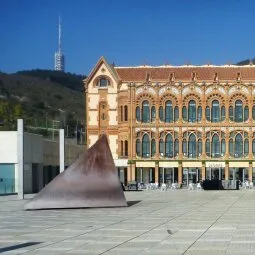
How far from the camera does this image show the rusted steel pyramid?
3612cm

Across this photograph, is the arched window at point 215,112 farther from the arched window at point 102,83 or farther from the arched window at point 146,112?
the arched window at point 102,83

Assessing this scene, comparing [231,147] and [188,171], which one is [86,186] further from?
[231,147]

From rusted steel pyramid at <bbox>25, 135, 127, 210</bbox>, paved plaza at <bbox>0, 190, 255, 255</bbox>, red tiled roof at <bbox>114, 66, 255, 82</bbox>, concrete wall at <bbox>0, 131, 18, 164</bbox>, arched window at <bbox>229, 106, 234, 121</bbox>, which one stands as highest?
red tiled roof at <bbox>114, 66, 255, 82</bbox>

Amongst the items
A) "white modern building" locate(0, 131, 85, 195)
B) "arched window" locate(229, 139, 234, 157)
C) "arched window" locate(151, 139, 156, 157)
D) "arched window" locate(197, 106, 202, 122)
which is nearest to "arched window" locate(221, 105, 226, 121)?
"arched window" locate(197, 106, 202, 122)

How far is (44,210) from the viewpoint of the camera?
115 feet

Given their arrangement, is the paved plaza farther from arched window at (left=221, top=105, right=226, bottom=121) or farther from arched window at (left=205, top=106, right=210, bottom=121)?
arched window at (left=221, top=105, right=226, bottom=121)

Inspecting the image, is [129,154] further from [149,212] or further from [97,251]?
[97,251]

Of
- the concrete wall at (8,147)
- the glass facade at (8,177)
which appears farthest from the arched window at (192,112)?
the glass facade at (8,177)

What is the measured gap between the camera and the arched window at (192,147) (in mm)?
90750

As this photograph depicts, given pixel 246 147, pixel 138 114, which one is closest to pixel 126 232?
pixel 138 114

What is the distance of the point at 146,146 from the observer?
91.4m

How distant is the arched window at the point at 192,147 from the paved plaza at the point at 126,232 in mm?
56904

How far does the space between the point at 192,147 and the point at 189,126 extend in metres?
2.83

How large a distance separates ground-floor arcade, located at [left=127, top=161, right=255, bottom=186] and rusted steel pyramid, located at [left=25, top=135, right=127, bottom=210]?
173 feet
